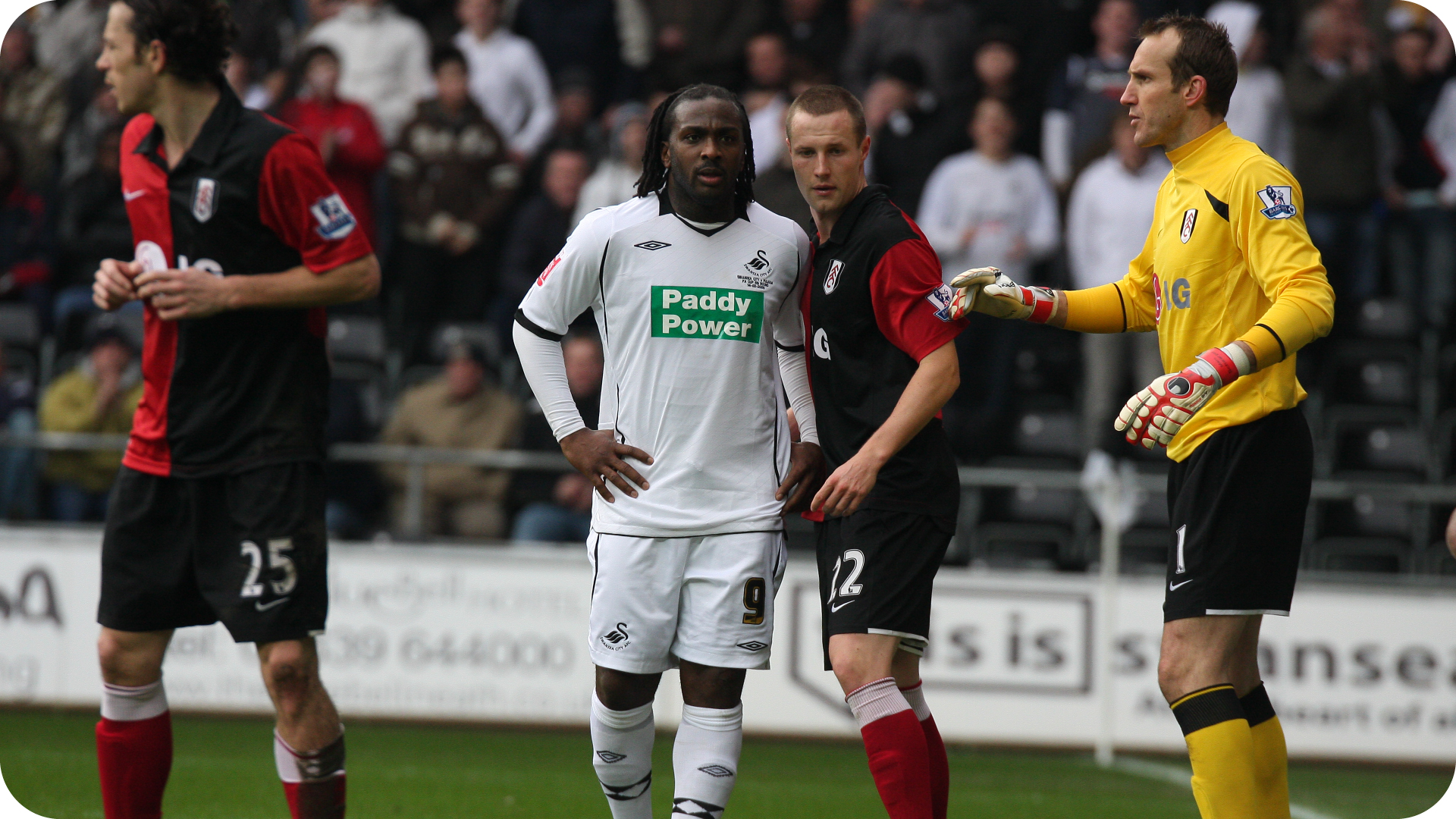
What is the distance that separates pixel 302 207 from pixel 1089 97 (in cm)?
730

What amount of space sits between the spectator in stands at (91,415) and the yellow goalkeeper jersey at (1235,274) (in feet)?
23.9

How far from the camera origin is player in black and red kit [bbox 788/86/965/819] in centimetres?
430

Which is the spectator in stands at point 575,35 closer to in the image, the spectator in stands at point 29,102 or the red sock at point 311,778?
the spectator in stands at point 29,102

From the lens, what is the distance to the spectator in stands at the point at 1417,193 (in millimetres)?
10688

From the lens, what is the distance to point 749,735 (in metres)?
9.15

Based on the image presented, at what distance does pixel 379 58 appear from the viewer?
37.3 feet

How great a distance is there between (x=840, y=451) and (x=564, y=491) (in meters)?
5.37

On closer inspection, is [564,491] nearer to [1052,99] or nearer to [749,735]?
[749,735]

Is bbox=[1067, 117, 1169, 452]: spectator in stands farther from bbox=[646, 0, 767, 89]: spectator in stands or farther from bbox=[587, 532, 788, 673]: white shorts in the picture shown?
bbox=[587, 532, 788, 673]: white shorts

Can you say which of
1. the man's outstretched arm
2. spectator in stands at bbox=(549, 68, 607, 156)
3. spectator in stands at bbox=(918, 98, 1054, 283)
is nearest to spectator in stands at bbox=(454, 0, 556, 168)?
spectator in stands at bbox=(549, 68, 607, 156)

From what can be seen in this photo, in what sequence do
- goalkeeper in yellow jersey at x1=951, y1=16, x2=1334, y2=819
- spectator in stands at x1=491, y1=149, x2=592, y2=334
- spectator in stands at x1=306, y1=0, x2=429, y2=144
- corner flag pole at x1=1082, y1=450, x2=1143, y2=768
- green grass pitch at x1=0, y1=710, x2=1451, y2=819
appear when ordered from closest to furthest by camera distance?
goalkeeper in yellow jersey at x1=951, y1=16, x2=1334, y2=819
green grass pitch at x1=0, y1=710, x2=1451, y2=819
corner flag pole at x1=1082, y1=450, x2=1143, y2=768
spectator in stands at x1=491, y1=149, x2=592, y2=334
spectator in stands at x1=306, y1=0, x2=429, y2=144

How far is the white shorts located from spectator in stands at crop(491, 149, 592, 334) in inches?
256

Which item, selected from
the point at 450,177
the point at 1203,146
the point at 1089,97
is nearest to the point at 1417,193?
the point at 1089,97

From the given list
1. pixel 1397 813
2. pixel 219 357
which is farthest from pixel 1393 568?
pixel 219 357
